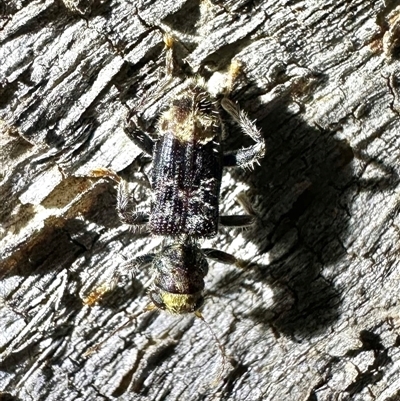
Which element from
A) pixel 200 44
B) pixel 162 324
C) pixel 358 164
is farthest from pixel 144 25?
pixel 162 324

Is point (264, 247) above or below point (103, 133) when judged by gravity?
below

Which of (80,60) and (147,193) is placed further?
(147,193)

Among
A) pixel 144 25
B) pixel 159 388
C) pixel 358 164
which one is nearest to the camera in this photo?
pixel 144 25

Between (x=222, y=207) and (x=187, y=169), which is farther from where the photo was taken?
(x=222, y=207)

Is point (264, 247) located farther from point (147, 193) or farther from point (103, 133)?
point (103, 133)

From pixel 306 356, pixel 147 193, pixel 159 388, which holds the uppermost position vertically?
pixel 147 193

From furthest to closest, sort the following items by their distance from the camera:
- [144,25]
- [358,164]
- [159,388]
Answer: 1. [159,388]
2. [358,164]
3. [144,25]
